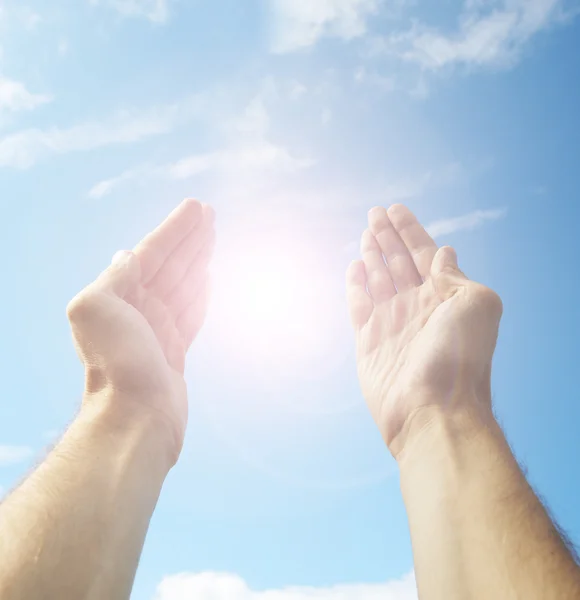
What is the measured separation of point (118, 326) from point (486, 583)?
3102 millimetres

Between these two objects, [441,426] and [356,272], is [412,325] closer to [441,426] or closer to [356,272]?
[356,272]

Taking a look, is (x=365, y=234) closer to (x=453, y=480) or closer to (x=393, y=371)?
(x=393, y=371)

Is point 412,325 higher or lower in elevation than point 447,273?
lower

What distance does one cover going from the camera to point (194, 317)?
242 inches

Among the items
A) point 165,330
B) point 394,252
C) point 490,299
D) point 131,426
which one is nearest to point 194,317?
point 165,330

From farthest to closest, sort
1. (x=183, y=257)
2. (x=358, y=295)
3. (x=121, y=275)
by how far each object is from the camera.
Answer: (x=358, y=295) → (x=183, y=257) → (x=121, y=275)

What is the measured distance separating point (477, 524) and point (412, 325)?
2.59 meters

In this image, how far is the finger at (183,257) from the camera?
5727mm

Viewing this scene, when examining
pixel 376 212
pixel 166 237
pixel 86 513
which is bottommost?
pixel 86 513

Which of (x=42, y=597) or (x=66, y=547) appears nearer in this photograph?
(x=42, y=597)

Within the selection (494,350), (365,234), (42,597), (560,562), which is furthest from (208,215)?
(560,562)

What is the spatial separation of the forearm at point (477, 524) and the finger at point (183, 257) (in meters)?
2.99

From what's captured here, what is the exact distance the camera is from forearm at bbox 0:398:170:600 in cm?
279

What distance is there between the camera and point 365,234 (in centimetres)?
691
